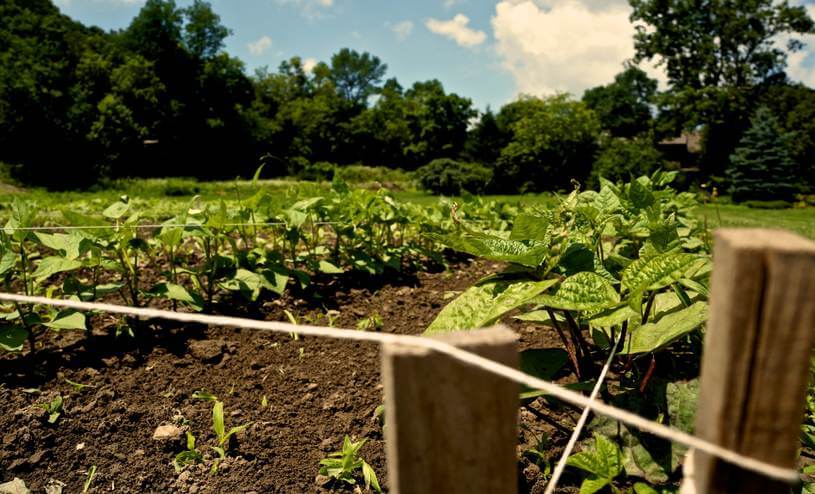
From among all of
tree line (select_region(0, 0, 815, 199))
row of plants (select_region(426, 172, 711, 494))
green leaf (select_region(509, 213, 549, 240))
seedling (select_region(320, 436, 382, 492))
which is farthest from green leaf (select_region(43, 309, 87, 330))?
tree line (select_region(0, 0, 815, 199))

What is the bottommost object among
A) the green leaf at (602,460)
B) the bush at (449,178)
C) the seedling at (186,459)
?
the seedling at (186,459)

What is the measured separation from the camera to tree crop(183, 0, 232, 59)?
32750 millimetres

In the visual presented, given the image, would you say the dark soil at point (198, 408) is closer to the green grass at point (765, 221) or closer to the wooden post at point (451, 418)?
the wooden post at point (451, 418)

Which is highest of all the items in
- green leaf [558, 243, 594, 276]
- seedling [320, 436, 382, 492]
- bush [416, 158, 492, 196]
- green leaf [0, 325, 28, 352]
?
bush [416, 158, 492, 196]

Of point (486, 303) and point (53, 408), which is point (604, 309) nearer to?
point (486, 303)

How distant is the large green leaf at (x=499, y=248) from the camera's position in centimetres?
119

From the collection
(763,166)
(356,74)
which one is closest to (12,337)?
(763,166)

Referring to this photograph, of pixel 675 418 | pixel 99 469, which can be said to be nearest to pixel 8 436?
pixel 99 469

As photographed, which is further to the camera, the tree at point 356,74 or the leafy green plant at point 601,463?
the tree at point 356,74

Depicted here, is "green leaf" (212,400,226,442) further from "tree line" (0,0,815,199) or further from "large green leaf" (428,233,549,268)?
"tree line" (0,0,815,199)

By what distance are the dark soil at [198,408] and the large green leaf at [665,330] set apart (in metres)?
0.33

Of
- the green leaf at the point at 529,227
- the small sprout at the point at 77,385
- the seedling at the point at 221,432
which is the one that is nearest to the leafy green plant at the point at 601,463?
the green leaf at the point at 529,227

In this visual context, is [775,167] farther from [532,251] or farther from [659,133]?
[532,251]

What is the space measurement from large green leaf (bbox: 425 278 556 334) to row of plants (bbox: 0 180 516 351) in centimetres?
74
